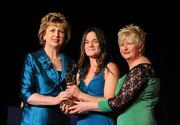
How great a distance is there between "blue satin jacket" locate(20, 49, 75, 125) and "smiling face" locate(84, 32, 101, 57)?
199 mm

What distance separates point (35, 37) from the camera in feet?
13.4

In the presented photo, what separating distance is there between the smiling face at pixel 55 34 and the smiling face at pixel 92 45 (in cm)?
18

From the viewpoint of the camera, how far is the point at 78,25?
406cm

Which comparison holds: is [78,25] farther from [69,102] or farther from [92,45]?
[69,102]

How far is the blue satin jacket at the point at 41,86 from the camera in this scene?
107 inches

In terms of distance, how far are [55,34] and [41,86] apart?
32 cm

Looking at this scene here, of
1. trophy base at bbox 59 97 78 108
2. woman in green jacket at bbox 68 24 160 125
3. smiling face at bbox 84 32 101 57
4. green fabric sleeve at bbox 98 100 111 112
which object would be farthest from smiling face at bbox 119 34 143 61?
trophy base at bbox 59 97 78 108

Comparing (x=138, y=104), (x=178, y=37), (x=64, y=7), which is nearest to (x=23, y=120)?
(x=138, y=104)

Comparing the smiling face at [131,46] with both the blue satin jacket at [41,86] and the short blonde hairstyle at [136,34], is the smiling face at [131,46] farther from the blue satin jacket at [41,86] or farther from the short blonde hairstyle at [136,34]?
the blue satin jacket at [41,86]

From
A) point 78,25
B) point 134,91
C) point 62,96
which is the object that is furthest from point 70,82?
point 78,25

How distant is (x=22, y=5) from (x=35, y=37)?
306 millimetres

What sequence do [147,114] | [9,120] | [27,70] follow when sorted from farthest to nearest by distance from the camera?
[9,120], [27,70], [147,114]

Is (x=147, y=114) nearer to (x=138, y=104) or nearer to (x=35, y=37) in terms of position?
(x=138, y=104)

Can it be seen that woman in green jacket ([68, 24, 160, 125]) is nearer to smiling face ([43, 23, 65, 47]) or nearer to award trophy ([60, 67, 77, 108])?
award trophy ([60, 67, 77, 108])
